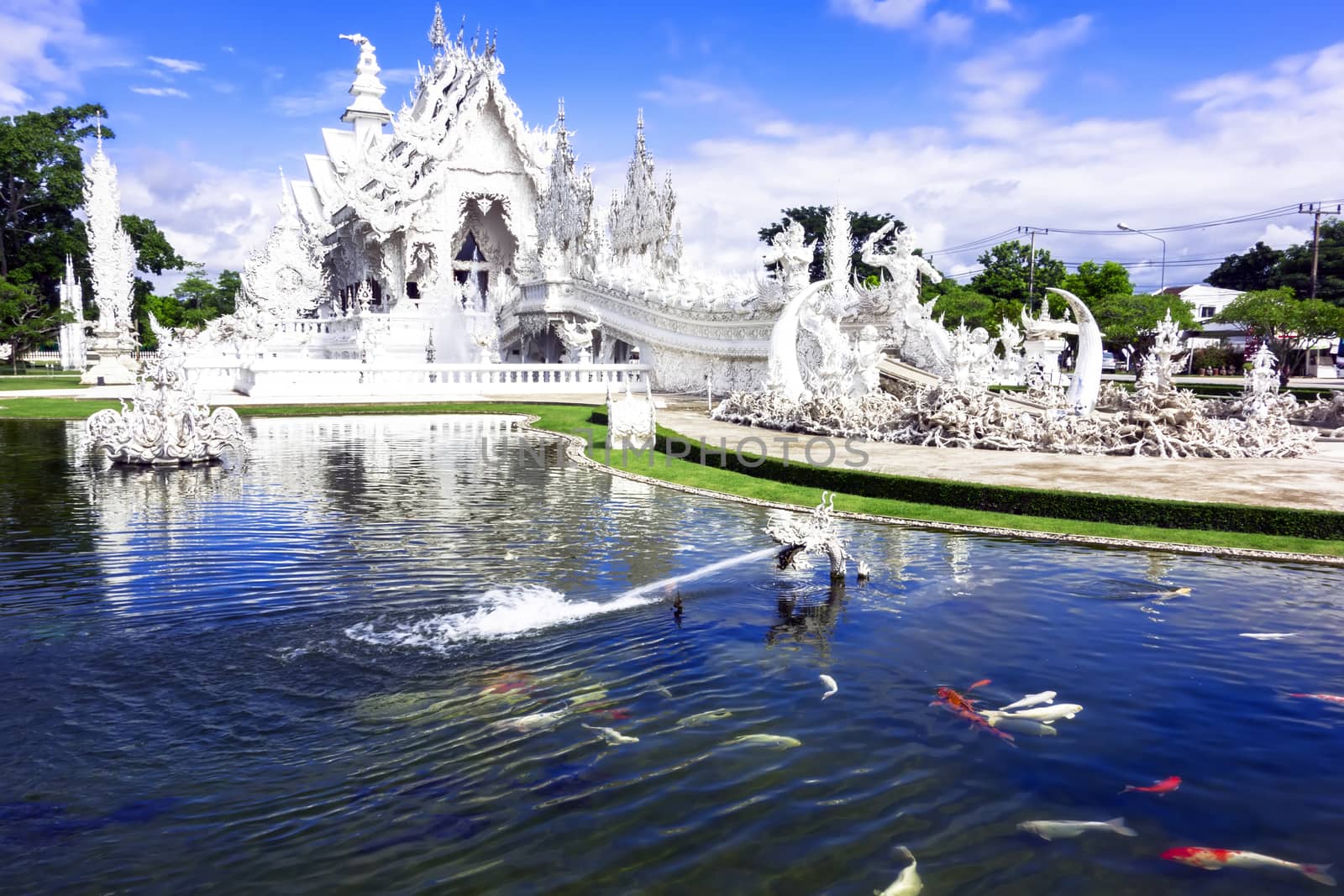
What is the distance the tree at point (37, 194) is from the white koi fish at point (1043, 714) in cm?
6678

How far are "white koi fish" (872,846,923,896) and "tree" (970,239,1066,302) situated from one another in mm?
62497

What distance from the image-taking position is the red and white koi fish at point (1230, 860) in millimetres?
4027

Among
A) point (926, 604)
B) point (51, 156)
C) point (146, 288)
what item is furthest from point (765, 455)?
point (146, 288)

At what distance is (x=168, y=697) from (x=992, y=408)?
15.8 meters

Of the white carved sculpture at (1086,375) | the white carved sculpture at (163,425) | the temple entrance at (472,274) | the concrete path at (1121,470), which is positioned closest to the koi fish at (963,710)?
the concrete path at (1121,470)

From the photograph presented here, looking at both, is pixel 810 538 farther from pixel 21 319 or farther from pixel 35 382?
pixel 21 319

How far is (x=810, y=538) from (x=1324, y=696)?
154 inches

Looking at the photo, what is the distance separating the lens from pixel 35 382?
39562 millimetres

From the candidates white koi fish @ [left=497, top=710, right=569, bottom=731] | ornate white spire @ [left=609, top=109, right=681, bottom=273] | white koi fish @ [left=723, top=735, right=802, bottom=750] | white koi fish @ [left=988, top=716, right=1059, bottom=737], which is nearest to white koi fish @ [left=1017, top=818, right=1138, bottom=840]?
white koi fish @ [left=988, top=716, right=1059, bottom=737]

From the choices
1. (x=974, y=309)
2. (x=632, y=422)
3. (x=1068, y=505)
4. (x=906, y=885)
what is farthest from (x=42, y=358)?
(x=906, y=885)

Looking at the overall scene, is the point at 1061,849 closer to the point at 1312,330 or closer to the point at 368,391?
the point at 368,391

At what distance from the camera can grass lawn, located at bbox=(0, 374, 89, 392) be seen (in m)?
35.5

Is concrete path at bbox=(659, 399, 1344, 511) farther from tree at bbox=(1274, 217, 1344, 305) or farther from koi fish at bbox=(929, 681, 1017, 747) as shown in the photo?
tree at bbox=(1274, 217, 1344, 305)

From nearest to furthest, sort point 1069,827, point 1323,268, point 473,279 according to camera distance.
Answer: point 1069,827, point 473,279, point 1323,268
